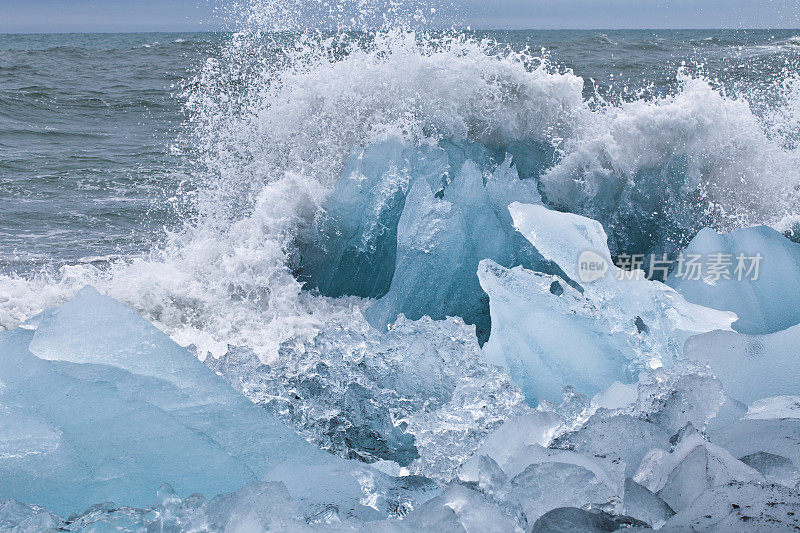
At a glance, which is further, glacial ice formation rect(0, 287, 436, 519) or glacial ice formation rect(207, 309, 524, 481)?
glacial ice formation rect(207, 309, 524, 481)

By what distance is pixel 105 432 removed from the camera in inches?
60.4

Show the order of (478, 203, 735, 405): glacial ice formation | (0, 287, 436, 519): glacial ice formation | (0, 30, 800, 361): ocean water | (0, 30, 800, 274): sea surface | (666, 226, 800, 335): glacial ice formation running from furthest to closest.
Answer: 1. (0, 30, 800, 274): sea surface
2. (0, 30, 800, 361): ocean water
3. (666, 226, 800, 335): glacial ice formation
4. (478, 203, 735, 405): glacial ice formation
5. (0, 287, 436, 519): glacial ice formation

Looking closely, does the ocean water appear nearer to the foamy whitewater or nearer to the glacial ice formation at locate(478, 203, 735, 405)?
the foamy whitewater

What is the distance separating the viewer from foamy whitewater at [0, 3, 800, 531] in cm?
130

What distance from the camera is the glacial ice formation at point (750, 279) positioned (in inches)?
100

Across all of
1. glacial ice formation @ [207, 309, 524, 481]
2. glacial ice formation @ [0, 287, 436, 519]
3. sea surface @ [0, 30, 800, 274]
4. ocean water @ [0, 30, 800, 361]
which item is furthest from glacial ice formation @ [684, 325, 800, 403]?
sea surface @ [0, 30, 800, 274]

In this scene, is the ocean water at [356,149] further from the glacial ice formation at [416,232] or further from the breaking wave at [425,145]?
A: the glacial ice formation at [416,232]

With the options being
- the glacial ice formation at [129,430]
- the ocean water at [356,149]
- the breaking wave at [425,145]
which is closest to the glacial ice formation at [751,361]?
the glacial ice formation at [129,430]

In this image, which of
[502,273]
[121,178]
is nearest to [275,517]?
[502,273]

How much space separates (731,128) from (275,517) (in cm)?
385

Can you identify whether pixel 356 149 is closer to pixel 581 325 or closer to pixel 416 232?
pixel 416 232

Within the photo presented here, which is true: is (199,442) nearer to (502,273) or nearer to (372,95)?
(502,273)

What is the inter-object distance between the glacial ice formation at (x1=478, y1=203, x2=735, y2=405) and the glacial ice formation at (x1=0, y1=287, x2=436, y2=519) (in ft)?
2.62

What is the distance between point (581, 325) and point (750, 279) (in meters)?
0.91
